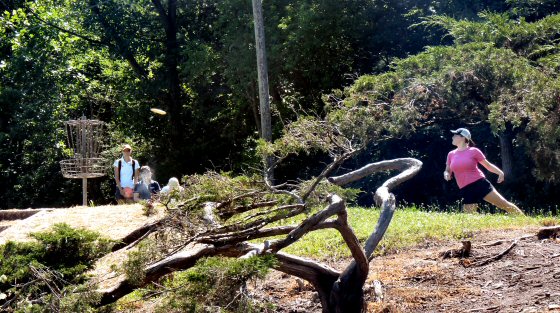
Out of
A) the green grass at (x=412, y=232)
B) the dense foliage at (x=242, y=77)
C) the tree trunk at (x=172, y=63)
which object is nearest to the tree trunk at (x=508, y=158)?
the dense foliage at (x=242, y=77)

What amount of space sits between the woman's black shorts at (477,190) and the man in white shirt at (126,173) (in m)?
5.78

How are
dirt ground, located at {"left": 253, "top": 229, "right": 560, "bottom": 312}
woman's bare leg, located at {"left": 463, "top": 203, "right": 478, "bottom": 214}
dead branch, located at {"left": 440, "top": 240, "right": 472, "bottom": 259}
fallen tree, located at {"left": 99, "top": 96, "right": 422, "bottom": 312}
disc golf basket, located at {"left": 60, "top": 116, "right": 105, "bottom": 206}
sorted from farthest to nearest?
disc golf basket, located at {"left": 60, "top": 116, "right": 105, "bottom": 206} → woman's bare leg, located at {"left": 463, "top": 203, "right": 478, "bottom": 214} → dead branch, located at {"left": 440, "top": 240, "right": 472, "bottom": 259} → dirt ground, located at {"left": 253, "top": 229, "right": 560, "bottom": 312} → fallen tree, located at {"left": 99, "top": 96, "right": 422, "bottom": 312}

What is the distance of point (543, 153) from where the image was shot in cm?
1448

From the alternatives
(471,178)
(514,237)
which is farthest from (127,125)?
(514,237)

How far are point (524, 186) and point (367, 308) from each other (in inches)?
395

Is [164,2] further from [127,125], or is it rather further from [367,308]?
[367,308]

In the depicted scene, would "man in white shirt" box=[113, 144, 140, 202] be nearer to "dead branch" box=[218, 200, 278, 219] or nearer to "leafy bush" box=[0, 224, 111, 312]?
"dead branch" box=[218, 200, 278, 219]

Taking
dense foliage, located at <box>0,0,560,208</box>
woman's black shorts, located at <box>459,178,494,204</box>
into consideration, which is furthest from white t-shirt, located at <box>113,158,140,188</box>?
woman's black shorts, located at <box>459,178,494,204</box>

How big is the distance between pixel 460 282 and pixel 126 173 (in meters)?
7.96

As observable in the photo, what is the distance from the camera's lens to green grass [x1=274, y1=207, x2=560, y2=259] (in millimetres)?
9562

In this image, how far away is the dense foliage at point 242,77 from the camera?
1457cm

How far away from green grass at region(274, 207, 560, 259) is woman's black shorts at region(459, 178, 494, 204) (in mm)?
349

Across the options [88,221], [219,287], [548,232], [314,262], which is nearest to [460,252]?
→ [548,232]

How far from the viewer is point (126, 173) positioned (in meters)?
14.5
